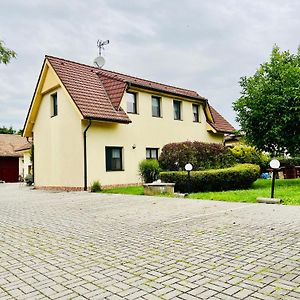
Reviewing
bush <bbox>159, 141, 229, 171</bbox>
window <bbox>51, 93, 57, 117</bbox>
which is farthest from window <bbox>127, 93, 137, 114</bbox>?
bush <bbox>159, 141, 229, 171</bbox>

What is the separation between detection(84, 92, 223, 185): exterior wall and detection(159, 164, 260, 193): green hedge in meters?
4.29

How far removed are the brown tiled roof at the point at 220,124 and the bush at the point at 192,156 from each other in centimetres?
879

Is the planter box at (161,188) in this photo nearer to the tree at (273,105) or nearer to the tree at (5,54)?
the tree at (273,105)

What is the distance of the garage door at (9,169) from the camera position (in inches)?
1397

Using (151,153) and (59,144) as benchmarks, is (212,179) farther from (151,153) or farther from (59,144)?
(59,144)

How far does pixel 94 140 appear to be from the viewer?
17141mm

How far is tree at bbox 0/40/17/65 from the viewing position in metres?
9.48

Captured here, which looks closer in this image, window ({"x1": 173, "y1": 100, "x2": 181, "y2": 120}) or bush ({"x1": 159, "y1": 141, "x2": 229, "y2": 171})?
bush ({"x1": 159, "y1": 141, "x2": 229, "y2": 171})

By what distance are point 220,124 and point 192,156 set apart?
35.8 ft

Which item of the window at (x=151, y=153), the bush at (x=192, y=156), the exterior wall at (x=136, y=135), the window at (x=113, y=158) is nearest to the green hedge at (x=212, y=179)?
the bush at (x=192, y=156)

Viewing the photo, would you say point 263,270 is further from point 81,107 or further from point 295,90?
point 81,107

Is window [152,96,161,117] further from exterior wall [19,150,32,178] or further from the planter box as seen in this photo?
exterior wall [19,150,32,178]

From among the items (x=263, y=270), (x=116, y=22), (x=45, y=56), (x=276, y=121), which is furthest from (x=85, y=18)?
(x=263, y=270)

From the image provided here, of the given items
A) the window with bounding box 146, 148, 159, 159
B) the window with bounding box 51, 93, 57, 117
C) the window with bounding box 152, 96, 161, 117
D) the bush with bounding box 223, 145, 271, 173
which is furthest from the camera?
the window with bounding box 152, 96, 161, 117
